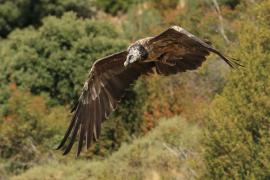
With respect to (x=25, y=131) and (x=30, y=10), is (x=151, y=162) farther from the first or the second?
(x=30, y=10)

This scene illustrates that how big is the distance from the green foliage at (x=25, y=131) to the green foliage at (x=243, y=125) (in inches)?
359

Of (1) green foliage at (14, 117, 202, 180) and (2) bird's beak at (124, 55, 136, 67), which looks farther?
(1) green foliage at (14, 117, 202, 180)

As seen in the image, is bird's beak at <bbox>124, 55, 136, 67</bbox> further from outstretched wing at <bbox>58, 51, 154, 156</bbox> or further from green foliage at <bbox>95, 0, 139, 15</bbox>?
green foliage at <bbox>95, 0, 139, 15</bbox>

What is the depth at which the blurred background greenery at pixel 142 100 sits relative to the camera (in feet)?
64.6

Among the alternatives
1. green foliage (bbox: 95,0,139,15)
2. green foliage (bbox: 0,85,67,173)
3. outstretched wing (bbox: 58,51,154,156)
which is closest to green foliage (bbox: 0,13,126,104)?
green foliage (bbox: 0,85,67,173)

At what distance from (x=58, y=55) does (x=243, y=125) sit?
57.8 feet

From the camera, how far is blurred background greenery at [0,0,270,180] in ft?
64.6

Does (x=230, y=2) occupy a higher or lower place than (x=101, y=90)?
lower

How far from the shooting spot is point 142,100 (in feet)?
101

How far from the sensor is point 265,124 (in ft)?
63.7

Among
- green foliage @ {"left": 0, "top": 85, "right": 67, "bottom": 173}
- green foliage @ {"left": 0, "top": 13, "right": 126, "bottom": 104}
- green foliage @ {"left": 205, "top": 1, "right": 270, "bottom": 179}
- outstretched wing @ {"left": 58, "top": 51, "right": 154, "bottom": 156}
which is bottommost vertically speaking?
green foliage @ {"left": 0, "top": 13, "right": 126, "bottom": 104}

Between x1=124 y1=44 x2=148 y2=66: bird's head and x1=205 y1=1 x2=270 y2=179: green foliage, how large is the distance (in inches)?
284

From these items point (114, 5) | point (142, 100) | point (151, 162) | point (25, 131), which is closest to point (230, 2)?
point (114, 5)

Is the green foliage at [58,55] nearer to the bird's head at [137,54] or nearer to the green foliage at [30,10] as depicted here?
the green foliage at [30,10]
